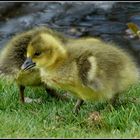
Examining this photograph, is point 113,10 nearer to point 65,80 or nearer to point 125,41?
point 125,41

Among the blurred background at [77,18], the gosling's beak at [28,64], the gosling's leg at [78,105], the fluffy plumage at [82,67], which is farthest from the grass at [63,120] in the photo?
the blurred background at [77,18]

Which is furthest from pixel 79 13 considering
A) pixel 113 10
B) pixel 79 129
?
pixel 79 129

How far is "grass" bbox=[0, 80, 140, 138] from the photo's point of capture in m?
4.23

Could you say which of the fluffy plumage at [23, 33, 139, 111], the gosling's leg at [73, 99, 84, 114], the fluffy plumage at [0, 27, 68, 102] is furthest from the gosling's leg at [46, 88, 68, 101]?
the fluffy plumage at [23, 33, 139, 111]

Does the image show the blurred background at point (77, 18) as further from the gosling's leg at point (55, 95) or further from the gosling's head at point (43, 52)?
the gosling's head at point (43, 52)

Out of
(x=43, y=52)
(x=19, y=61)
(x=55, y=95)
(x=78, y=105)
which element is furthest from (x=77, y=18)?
(x=43, y=52)

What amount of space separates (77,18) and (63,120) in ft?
15.5

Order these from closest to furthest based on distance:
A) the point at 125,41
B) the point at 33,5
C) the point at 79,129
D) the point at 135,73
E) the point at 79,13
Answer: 1. the point at 79,129
2. the point at 135,73
3. the point at 125,41
4. the point at 79,13
5. the point at 33,5

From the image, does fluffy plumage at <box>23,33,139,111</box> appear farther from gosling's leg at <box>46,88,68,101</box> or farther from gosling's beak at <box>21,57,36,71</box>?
gosling's leg at <box>46,88,68,101</box>

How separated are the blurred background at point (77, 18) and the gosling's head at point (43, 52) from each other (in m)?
3.19

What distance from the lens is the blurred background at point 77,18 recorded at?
8.48m

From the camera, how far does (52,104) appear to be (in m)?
5.19

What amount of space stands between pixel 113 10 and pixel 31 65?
5.05 m

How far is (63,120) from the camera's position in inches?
185
